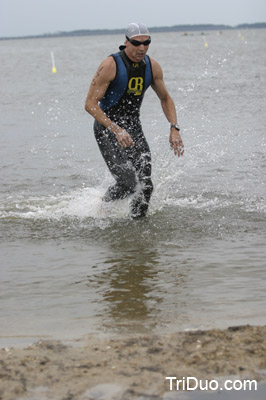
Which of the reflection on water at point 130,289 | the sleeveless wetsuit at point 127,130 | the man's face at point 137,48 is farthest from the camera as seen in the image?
the sleeveless wetsuit at point 127,130

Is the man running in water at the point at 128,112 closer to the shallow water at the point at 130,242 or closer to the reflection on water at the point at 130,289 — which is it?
the shallow water at the point at 130,242

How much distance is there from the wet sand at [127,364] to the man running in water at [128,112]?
8.78 feet

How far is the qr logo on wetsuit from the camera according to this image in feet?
20.4

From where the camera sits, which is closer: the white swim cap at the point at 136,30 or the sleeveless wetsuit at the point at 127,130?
the white swim cap at the point at 136,30

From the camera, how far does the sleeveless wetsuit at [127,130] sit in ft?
20.3

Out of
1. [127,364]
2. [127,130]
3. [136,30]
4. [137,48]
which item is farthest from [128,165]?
[127,364]

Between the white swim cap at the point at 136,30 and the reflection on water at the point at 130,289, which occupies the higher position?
the white swim cap at the point at 136,30

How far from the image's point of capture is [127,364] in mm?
3248

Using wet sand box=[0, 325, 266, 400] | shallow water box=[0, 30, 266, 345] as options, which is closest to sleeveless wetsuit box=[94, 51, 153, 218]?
shallow water box=[0, 30, 266, 345]

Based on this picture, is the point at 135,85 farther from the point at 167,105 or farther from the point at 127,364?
the point at 127,364

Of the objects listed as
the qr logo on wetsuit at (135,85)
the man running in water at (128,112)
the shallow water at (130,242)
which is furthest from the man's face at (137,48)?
the shallow water at (130,242)

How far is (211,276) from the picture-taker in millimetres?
4977

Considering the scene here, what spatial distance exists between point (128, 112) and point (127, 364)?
3.66 metres

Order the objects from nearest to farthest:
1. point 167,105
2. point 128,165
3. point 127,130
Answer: point 128,165 < point 127,130 < point 167,105
